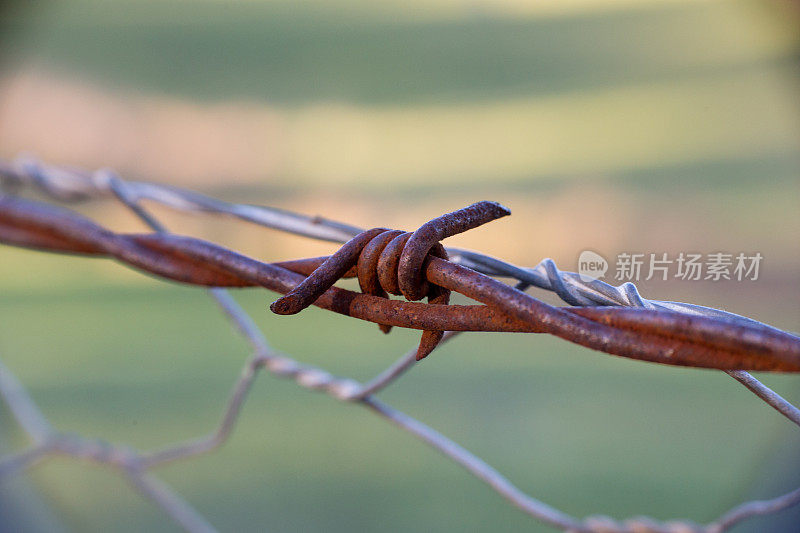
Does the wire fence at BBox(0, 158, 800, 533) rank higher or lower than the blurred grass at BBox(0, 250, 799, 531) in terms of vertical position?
higher

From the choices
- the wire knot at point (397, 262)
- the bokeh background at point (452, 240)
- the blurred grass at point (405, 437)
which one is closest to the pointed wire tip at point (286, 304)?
the wire knot at point (397, 262)

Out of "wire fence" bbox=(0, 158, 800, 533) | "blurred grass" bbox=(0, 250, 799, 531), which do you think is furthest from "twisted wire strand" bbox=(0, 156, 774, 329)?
"blurred grass" bbox=(0, 250, 799, 531)

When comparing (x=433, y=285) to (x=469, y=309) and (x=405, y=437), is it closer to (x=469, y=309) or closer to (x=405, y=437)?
(x=469, y=309)

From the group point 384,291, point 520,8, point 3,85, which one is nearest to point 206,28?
point 3,85

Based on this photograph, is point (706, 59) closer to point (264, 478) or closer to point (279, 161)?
point (264, 478)

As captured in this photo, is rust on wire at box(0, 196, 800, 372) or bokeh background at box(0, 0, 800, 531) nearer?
rust on wire at box(0, 196, 800, 372)

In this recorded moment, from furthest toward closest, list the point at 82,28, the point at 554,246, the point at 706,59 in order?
the point at 82,28 → the point at 706,59 → the point at 554,246

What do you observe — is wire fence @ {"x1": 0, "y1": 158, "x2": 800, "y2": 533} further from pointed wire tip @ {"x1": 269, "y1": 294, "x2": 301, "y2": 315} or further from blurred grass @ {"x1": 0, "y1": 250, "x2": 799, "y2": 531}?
blurred grass @ {"x1": 0, "y1": 250, "x2": 799, "y2": 531}

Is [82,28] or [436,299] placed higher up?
[82,28]
